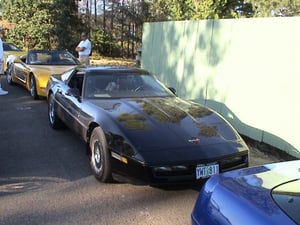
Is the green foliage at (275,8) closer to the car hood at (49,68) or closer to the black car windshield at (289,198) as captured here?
the car hood at (49,68)

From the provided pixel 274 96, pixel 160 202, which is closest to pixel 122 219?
pixel 160 202

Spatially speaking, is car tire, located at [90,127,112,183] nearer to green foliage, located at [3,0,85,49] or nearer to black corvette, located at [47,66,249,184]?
black corvette, located at [47,66,249,184]

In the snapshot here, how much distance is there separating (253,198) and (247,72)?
16.5 ft

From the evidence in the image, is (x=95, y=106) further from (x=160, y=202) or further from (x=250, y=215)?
(x=250, y=215)

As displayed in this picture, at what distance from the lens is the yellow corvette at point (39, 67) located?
1005 cm

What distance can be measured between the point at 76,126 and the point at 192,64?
13.0 ft

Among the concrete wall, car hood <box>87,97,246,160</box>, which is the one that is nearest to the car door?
the concrete wall

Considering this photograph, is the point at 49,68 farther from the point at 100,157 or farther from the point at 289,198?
the point at 289,198

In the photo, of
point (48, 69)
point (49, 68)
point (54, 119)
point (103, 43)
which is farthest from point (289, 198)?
point (103, 43)

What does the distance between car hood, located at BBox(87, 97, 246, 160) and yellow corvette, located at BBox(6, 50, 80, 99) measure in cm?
475

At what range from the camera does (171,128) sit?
4.73 meters

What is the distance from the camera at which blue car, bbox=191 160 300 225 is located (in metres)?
2.16

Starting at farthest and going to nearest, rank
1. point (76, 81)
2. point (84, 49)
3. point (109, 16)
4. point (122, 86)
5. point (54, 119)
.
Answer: point (109, 16) < point (84, 49) < point (54, 119) < point (76, 81) < point (122, 86)

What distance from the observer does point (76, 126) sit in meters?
5.86
